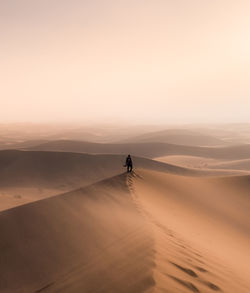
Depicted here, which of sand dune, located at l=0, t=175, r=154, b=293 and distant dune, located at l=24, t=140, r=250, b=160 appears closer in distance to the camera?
sand dune, located at l=0, t=175, r=154, b=293

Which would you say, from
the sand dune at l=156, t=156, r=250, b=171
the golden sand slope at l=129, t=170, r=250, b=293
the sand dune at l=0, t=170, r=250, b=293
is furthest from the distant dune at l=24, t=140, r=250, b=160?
the sand dune at l=0, t=170, r=250, b=293

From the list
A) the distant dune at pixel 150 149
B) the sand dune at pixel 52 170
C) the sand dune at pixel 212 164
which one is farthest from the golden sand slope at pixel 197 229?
the distant dune at pixel 150 149

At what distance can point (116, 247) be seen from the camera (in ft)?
15.5

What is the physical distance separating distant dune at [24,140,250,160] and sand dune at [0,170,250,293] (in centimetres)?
3300

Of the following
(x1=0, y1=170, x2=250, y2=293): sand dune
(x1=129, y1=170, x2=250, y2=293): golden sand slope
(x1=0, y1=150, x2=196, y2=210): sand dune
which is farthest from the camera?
(x1=0, y1=150, x2=196, y2=210): sand dune

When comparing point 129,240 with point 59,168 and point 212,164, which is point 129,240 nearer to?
point 59,168

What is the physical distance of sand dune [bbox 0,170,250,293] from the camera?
361 cm

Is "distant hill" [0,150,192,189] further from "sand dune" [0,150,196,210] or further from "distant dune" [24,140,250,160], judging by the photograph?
"distant dune" [24,140,250,160]

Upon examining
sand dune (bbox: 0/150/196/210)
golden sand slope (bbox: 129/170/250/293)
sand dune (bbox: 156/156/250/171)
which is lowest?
sand dune (bbox: 156/156/250/171)

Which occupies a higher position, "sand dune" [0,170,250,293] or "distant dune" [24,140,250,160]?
"sand dune" [0,170,250,293]

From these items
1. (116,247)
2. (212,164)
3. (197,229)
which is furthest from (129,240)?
(212,164)

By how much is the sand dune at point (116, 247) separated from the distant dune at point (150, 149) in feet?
108

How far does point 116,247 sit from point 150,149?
41546 millimetres

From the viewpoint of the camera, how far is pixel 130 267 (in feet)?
12.4
